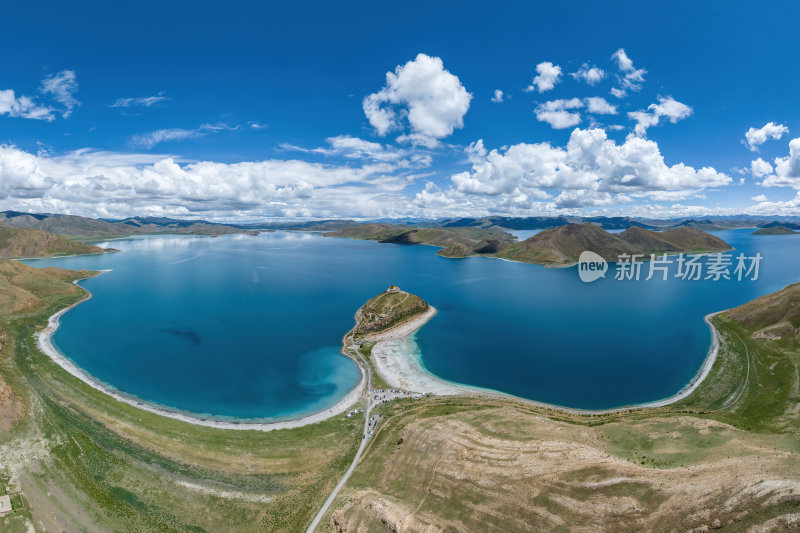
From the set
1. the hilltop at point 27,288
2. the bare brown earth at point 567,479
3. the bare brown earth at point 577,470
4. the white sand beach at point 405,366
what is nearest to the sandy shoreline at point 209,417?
the white sand beach at point 405,366

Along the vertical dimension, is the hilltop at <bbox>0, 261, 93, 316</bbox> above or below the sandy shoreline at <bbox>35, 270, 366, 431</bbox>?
above

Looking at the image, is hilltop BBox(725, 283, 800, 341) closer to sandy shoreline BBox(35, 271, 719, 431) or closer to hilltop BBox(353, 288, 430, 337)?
sandy shoreline BBox(35, 271, 719, 431)

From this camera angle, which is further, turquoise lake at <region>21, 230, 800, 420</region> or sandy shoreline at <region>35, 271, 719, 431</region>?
turquoise lake at <region>21, 230, 800, 420</region>

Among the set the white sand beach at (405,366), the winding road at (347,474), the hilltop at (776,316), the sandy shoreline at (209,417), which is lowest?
the sandy shoreline at (209,417)

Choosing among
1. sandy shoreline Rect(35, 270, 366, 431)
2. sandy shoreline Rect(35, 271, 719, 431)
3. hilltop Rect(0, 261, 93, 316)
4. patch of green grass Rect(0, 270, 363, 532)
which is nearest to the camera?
patch of green grass Rect(0, 270, 363, 532)

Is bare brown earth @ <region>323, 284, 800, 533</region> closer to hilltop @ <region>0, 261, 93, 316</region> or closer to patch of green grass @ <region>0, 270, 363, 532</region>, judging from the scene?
patch of green grass @ <region>0, 270, 363, 532</region>

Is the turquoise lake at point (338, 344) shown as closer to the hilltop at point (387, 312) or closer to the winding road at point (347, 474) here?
the winding road at point (347, 474)

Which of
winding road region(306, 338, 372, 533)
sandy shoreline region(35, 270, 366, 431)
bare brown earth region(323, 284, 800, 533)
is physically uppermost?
bare brown earth region(323, 284, 800, 533)

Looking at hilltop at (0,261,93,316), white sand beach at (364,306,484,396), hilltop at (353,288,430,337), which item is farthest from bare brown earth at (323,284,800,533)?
hilltop at (0,261,93,316)

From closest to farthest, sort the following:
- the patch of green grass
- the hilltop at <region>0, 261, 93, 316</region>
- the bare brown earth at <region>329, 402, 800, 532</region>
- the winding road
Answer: the bare brown earth at <region>329, 402, 800, 532</region>, the winding road, the patch of green grass, the hilltop at <region>0, 261, 93, 316</region>
